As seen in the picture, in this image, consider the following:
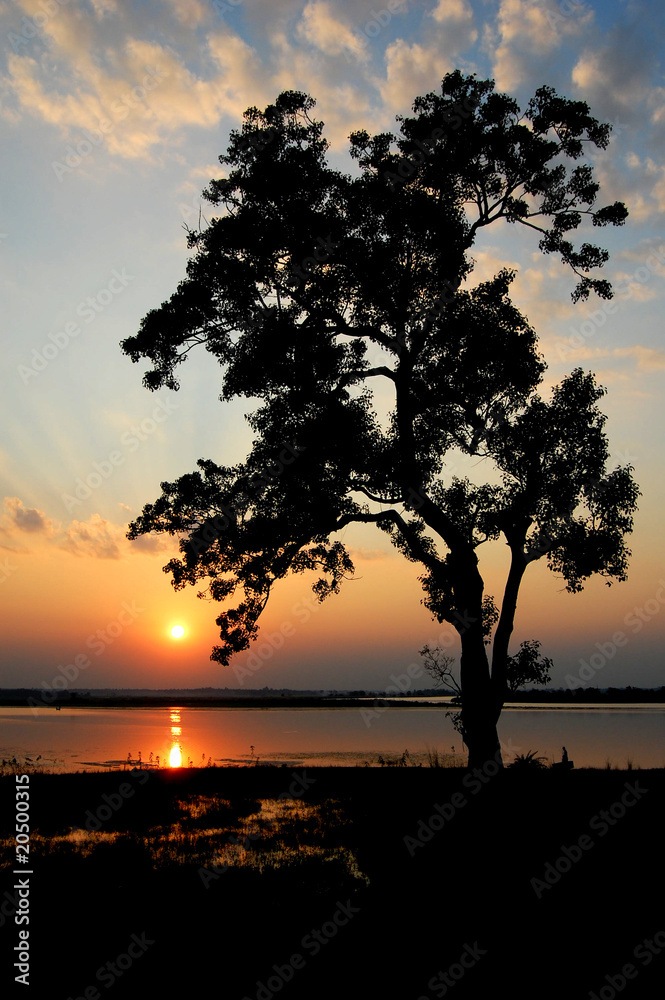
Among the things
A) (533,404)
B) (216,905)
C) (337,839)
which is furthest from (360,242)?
(216,905)

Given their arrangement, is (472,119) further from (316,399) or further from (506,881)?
(506,881)

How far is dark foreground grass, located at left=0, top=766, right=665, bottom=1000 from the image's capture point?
7.33m

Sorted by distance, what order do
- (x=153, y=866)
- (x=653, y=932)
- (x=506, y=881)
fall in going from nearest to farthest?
1. (x=653, y=932)
2. (x=506, y=881)
3. (x=153, y=866)

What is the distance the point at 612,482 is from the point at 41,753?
1338 inches

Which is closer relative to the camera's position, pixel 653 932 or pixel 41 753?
pixel 653 932

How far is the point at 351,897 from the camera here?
9688mm

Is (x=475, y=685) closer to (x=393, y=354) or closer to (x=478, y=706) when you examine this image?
(x=478, y=706)

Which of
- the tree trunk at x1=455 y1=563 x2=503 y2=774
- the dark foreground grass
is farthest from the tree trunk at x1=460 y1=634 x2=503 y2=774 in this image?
the dark foreground grass

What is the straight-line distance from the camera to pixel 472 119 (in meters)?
19.5

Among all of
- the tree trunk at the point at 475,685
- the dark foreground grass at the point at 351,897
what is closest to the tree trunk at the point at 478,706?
the tree trunk at the point at 475,685

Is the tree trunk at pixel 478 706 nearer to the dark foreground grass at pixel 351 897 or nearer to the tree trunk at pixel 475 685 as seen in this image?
the tree trunk at pixel 475 685

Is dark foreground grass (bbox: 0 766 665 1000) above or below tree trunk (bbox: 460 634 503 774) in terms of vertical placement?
below

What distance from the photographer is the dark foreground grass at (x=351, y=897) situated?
24.0 ft

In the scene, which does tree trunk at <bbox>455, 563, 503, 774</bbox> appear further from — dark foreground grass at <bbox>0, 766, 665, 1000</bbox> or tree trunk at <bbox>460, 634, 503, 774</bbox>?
dark foreground grass at <bbox>0, 766, 665, 1000</bbox>
